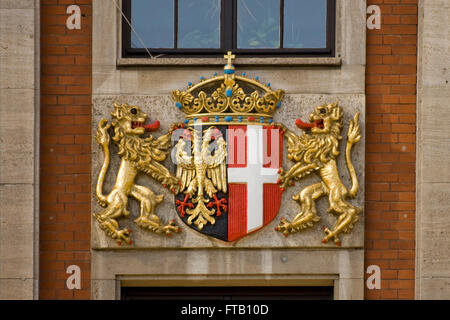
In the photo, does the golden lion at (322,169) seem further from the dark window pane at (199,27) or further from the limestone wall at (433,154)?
the dark window pane at (199,27)

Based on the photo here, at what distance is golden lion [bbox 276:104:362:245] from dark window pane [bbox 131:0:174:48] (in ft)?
5.11

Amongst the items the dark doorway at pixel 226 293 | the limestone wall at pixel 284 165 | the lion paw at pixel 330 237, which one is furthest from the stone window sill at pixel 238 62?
the dark doorway at pixel 226 293

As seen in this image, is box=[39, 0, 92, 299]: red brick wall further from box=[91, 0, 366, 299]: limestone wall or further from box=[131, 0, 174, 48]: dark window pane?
box=[131, 0, 174, 48]: dark window pane

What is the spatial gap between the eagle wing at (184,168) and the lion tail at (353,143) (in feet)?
5.11

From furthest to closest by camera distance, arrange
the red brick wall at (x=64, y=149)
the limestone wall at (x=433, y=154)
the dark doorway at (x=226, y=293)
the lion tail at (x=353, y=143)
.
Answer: the dark doorway at (x=226, y=293)
the red brick wall at (x=64, y=149)
the lion tail at (x=353, y=143)
the limestone wall at (x=433, y=154)

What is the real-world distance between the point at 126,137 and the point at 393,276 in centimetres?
303

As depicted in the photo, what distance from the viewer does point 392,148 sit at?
39.2 ft

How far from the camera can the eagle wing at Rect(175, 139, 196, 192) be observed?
465 inches

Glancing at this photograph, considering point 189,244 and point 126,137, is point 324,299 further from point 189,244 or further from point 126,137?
point 126,137

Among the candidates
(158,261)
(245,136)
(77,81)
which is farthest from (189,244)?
(77,81)

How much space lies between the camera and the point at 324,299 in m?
12.0

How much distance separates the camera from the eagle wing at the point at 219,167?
11.8 metres

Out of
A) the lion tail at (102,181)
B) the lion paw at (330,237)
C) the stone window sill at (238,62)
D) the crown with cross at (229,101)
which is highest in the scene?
the stone window sill at (238,62)

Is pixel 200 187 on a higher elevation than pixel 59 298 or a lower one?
higher
